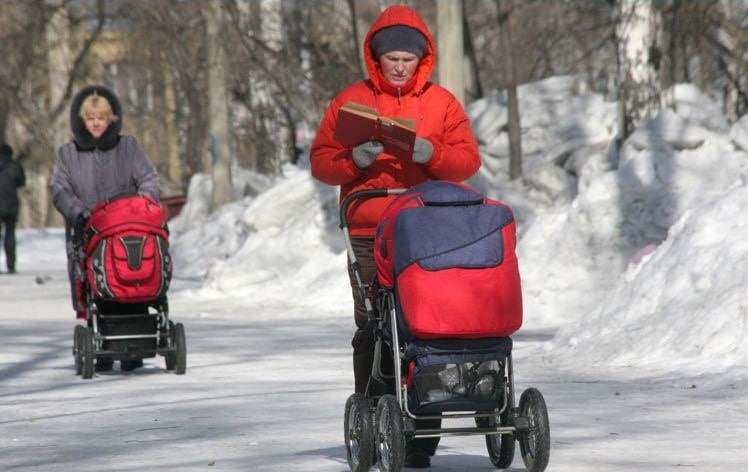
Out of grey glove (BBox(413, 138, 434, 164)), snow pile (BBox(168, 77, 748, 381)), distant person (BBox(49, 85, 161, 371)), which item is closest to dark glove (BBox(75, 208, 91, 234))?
distant person (BBox(49, 85, 161, 371))

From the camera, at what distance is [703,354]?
9.08 meters

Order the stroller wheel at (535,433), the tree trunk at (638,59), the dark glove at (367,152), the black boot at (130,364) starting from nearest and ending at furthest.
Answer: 1. the stroller wheel at (535,433)
2. the dark glove at (367,152)
3. the black boot at (130,364)
4. the tree trunk at (638,59)

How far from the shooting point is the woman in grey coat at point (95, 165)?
33.1ft

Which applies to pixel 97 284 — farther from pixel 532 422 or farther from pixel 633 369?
pixel 532 422

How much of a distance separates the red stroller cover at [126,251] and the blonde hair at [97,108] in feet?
2.32

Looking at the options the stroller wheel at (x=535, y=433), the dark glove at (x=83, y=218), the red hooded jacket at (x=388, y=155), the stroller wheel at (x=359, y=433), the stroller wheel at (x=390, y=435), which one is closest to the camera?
the stroller wheel at (x=390, y=435)

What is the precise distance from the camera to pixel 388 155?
20.6ft

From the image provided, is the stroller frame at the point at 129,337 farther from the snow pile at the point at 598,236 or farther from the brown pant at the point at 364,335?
the brown pant at the point at 364,335

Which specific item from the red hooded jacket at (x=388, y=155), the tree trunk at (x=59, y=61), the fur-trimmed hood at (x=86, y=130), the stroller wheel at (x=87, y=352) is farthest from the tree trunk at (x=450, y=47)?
the tree trunk at (x=59, y=61)

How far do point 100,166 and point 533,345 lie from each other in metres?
3.09

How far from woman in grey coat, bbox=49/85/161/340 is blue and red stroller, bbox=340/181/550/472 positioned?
4.64 meters

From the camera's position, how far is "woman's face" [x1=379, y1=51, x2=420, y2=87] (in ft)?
20.6

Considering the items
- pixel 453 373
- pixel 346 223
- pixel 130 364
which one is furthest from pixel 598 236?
Answer: pixel 453 373

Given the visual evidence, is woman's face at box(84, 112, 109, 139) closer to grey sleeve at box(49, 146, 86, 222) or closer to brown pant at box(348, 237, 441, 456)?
grey sleeve at box(49, 146, 86, 222)
